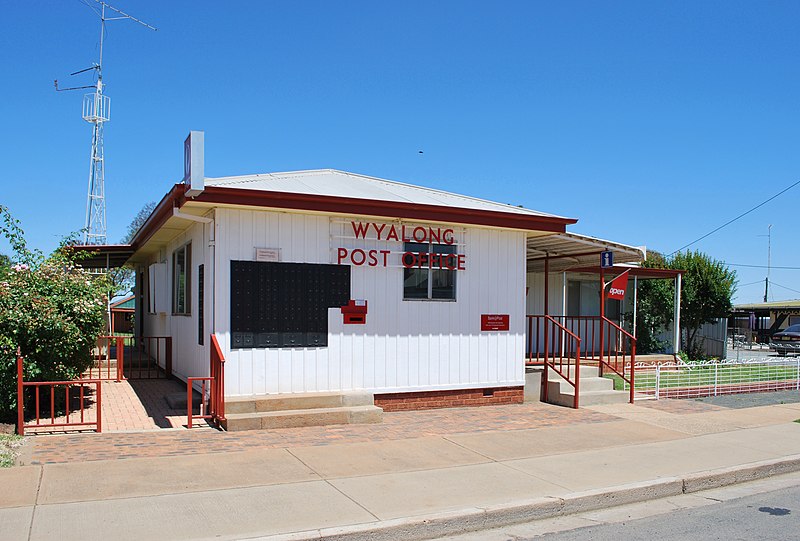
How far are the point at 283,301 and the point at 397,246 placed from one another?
2166 millimetres

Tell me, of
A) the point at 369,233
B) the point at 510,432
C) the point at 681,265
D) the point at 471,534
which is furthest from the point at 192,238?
the point at 681,265

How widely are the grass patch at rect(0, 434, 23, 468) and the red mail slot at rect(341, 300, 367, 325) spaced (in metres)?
4.78

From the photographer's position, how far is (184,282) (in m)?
13.3

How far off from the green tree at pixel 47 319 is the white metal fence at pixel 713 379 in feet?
33.5

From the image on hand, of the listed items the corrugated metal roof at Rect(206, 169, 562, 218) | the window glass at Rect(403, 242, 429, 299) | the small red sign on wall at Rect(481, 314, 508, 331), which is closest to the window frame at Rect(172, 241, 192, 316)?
the corrugated metal roof at Rect(206, 169, 562, 218)

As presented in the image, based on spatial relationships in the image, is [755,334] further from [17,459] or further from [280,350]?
[17,459]

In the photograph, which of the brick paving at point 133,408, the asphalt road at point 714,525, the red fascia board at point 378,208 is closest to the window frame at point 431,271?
the red fascia board at point 378,208

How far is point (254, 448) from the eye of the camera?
28.8ft

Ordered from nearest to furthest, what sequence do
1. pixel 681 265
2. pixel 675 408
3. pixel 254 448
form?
pixel 254 448 → pixel 675 408 → pixel 681 265

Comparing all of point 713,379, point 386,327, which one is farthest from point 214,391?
point 713,379

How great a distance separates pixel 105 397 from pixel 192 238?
305 centimetres

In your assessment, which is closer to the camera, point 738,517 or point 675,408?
point 738,517

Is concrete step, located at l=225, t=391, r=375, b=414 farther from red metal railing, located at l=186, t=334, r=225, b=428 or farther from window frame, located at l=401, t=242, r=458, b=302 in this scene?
window frame, located at l=401, t=242, r=458, b=302

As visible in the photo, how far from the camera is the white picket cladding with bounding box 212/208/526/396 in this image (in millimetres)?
10430
